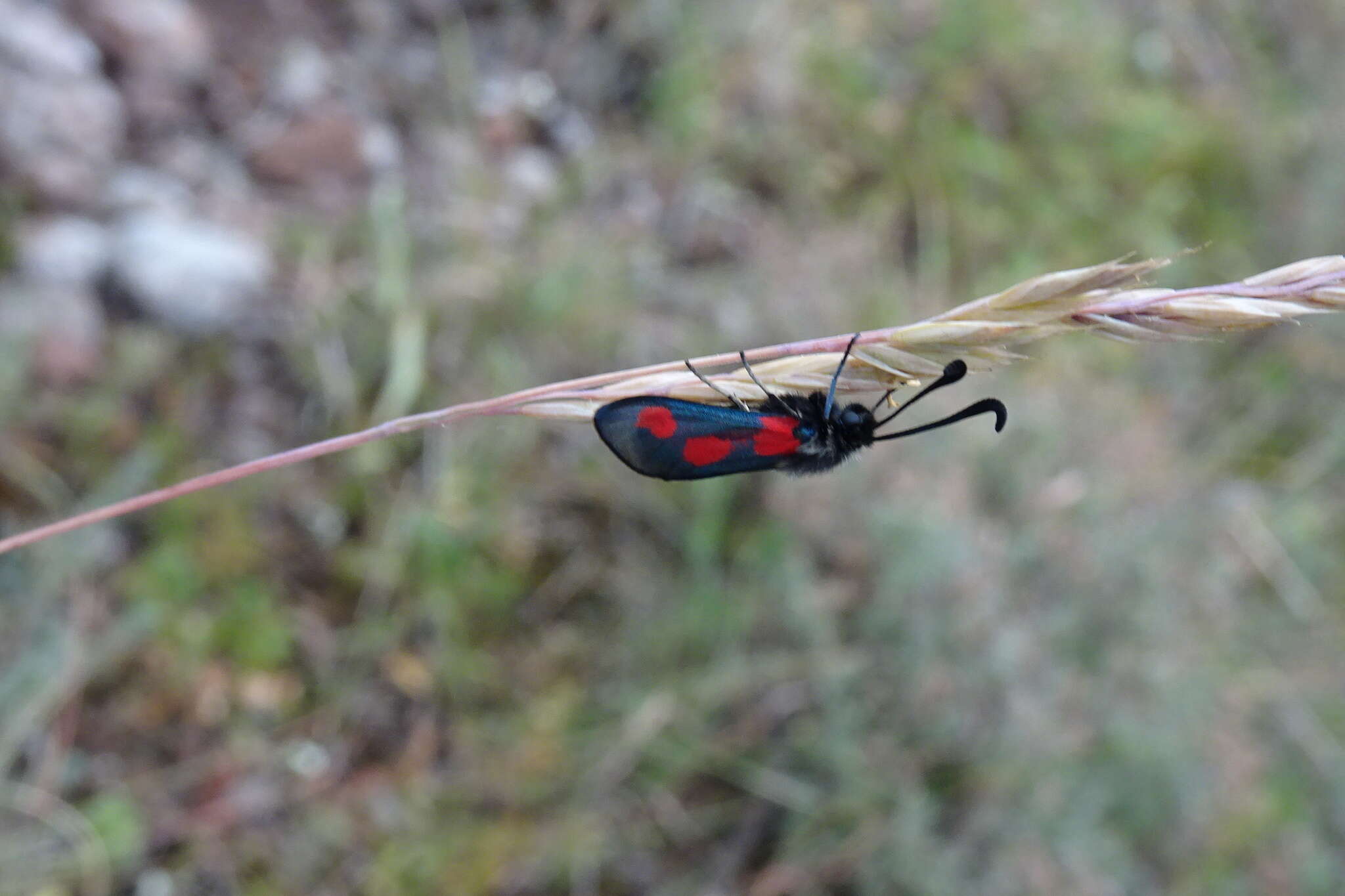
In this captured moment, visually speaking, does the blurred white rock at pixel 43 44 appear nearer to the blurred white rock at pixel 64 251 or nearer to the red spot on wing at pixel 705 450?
the blurred white rock at pixel 64 251

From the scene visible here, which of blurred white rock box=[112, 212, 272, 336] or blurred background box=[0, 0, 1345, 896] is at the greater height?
blurred white rock box=[112, 212, 272, 336]

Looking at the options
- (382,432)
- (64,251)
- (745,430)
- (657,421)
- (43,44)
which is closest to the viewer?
(382,432)

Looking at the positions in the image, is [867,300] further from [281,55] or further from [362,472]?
[281,55]

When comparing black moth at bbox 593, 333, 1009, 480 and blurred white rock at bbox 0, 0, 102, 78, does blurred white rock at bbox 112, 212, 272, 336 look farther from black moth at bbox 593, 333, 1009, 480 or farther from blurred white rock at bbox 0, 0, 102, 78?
black moth at bbox 593, 333, 1009, 480

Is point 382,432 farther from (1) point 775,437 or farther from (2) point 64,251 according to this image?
(2) point 64,251

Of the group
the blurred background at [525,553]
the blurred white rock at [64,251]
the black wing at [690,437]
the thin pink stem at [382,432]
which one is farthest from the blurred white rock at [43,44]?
the black wing at [690,437]

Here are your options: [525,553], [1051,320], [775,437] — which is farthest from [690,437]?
[525,553]

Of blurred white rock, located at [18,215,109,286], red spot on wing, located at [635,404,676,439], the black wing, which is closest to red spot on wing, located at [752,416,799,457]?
the black wing
